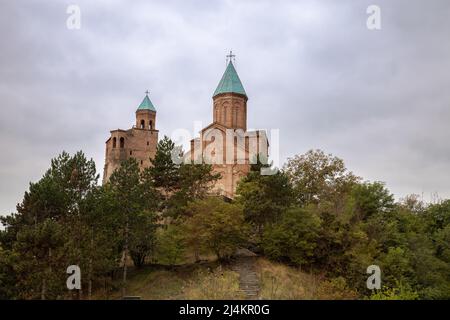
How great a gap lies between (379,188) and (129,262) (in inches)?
818

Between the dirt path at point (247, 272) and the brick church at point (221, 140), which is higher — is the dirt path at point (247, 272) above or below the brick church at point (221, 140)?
below

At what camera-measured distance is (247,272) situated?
29.9 metres

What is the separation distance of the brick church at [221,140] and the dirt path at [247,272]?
1266 centimetres

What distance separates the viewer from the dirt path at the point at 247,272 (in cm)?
2588

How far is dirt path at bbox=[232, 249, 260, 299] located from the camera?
25.9 metres

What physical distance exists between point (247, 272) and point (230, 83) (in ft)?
103

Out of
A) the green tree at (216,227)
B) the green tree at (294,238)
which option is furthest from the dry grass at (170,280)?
the green tree at (294,238)

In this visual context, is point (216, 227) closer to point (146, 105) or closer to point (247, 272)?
point (247, 272)

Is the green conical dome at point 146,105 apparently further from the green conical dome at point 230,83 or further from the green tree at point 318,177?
the green tree at point 318,177

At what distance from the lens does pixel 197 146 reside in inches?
2132

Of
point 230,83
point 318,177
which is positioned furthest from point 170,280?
point 230,83

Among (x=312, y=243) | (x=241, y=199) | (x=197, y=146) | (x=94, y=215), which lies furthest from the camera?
(x=197, y=146)
